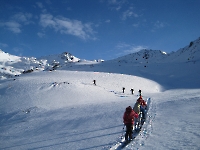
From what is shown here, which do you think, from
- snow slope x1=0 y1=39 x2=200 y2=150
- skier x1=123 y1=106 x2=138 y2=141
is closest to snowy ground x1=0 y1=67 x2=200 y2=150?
snow slope x1=0 y1=39 x2=200 y2=150

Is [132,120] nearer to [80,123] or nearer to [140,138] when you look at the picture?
[140,138]

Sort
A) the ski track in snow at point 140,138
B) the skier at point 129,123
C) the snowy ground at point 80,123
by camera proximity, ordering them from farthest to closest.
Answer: the skier at point 129,123 < the snowy ground at point 80,123 < the ski track in snow at point 140,138

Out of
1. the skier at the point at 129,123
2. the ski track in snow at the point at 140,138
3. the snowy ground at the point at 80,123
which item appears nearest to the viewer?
the ski track in snow at the point at 140,138

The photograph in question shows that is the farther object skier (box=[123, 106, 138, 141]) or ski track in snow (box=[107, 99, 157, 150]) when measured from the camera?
skier (box=[123, 106, 138, 141])

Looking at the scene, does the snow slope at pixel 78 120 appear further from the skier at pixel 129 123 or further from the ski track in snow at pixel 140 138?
the skier at pixel 129 123

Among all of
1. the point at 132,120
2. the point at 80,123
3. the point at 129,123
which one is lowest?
the point at 80,123

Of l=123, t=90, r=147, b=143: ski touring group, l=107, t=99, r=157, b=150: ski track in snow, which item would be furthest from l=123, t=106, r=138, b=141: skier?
l=107, t=99, r=157, b=150: ski track in snow

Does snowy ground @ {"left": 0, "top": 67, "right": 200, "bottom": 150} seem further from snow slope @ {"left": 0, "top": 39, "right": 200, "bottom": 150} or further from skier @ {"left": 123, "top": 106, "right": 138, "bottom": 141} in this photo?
skier @ {"left": 123, "top": 106, "right": 138, "bottom": 141}

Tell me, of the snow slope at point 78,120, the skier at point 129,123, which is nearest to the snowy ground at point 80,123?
the snow slope at point 78,120

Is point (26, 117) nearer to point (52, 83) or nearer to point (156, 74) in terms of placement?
point (52, 83)

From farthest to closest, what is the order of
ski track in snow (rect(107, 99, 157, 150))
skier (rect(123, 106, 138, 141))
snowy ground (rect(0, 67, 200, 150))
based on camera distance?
skier (rect(123, 106, 138, 141)), snowy ground (rect(0, 67, 200, 150)), ski track in snow (rect(107, 99, 157, 150))

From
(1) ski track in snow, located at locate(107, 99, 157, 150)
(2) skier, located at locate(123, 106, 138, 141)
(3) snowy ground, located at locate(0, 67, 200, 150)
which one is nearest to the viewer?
(1) ski track in snow, located at locate(107, 99, 157, 150)

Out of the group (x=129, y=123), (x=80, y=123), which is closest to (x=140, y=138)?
(x=129, y=123)

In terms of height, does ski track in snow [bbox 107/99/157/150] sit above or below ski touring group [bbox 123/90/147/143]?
below
